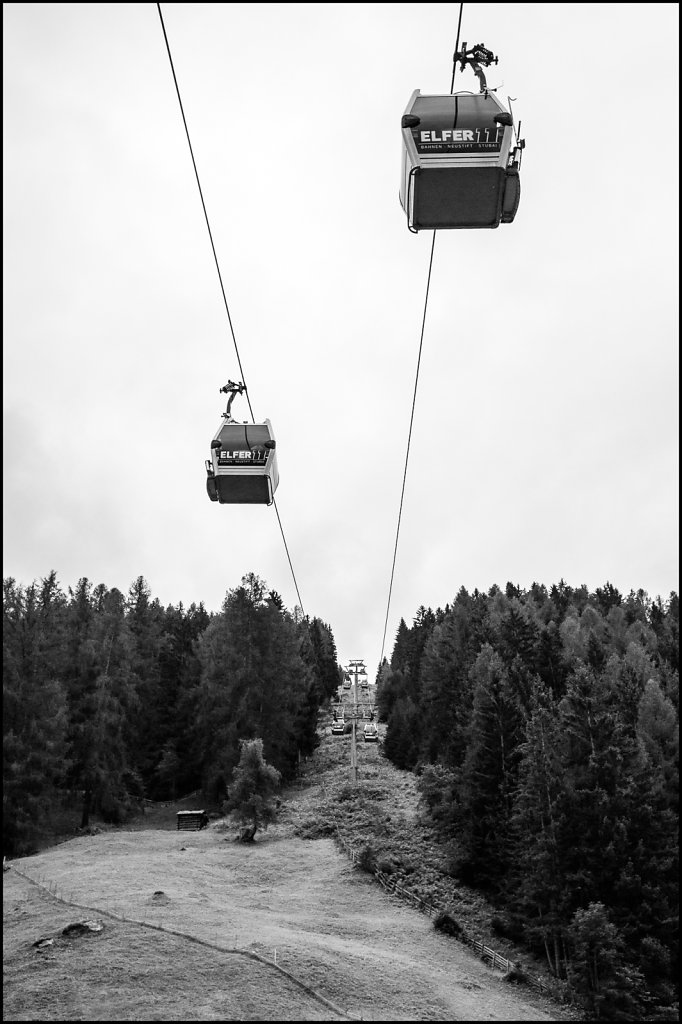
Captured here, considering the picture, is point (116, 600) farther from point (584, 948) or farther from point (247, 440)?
point (247, 440)

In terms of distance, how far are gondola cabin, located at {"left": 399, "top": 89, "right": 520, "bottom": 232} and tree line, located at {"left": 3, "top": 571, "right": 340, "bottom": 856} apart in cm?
3113

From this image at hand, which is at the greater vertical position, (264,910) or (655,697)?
(655,697)

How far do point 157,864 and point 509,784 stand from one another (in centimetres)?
1730

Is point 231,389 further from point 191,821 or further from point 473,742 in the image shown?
point 191,821

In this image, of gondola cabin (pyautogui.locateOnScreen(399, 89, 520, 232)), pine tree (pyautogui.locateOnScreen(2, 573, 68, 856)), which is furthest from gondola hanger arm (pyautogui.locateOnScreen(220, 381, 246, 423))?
pine tree (pyautogui.locateOnScreen(2, 573, 68, 856))

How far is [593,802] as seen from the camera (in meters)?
28.0

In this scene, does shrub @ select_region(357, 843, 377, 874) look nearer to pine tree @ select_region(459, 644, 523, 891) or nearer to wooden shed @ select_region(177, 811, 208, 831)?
pine tree @ select_region(459, 644, 523, 891)

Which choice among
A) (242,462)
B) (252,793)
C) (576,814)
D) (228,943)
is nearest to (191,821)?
(252,793)

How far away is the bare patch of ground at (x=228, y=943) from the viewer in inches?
622

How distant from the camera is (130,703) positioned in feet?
148

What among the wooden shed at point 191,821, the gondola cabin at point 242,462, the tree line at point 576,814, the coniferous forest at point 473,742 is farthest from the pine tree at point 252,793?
the gondola cabin at point 242,462

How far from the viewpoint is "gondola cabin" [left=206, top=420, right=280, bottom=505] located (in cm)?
1255

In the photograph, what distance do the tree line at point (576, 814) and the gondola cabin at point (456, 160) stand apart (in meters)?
22.7

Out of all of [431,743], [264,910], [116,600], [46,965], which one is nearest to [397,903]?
[264,910]
